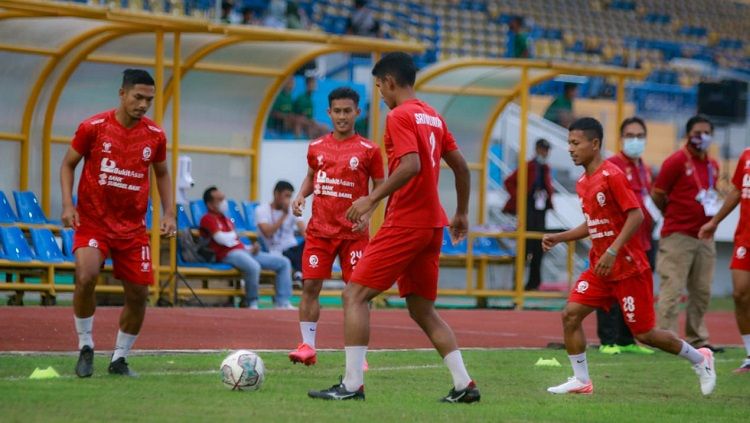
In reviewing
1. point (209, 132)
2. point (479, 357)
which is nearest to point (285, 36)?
point (209, 132)

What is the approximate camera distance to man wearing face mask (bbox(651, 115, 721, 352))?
1430 centimetres

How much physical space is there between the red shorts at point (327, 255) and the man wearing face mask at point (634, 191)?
3.28 meters

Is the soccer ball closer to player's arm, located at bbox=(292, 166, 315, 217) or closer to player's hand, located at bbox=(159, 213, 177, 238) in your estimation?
player's hand, located at bbox=(159, 213, 177, 238)

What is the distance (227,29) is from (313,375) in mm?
8146

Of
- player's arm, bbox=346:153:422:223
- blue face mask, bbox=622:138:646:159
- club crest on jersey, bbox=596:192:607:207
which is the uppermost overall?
blue face mask, bbox=622:138:646:159

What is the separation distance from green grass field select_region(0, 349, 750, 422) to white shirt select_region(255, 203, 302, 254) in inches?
270

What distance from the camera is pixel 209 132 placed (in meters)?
20.3

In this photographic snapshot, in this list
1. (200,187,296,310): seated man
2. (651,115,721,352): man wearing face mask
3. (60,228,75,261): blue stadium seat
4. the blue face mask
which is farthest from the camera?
(200,187,296,310): seated man

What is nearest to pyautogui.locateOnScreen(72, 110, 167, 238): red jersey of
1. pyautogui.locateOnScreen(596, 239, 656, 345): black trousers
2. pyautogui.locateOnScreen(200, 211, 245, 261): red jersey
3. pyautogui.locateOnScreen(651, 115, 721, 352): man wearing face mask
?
pyautogui.locateOnScreen(596, 239, 656, 345): black trousers

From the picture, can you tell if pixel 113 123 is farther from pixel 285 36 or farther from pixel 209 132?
pixel 209 132

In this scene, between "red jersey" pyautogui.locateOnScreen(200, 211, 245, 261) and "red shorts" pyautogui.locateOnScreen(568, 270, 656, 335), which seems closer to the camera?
"red shorts" pyautogui.locateOnScreen(568, 270, 656, 335)

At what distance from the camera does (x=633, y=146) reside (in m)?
13.8

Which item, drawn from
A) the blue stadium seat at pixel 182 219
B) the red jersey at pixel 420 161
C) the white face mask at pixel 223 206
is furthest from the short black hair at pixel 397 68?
the blue stadium seat at pixel 182 219

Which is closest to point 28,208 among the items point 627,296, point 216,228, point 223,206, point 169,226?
point 216,228
